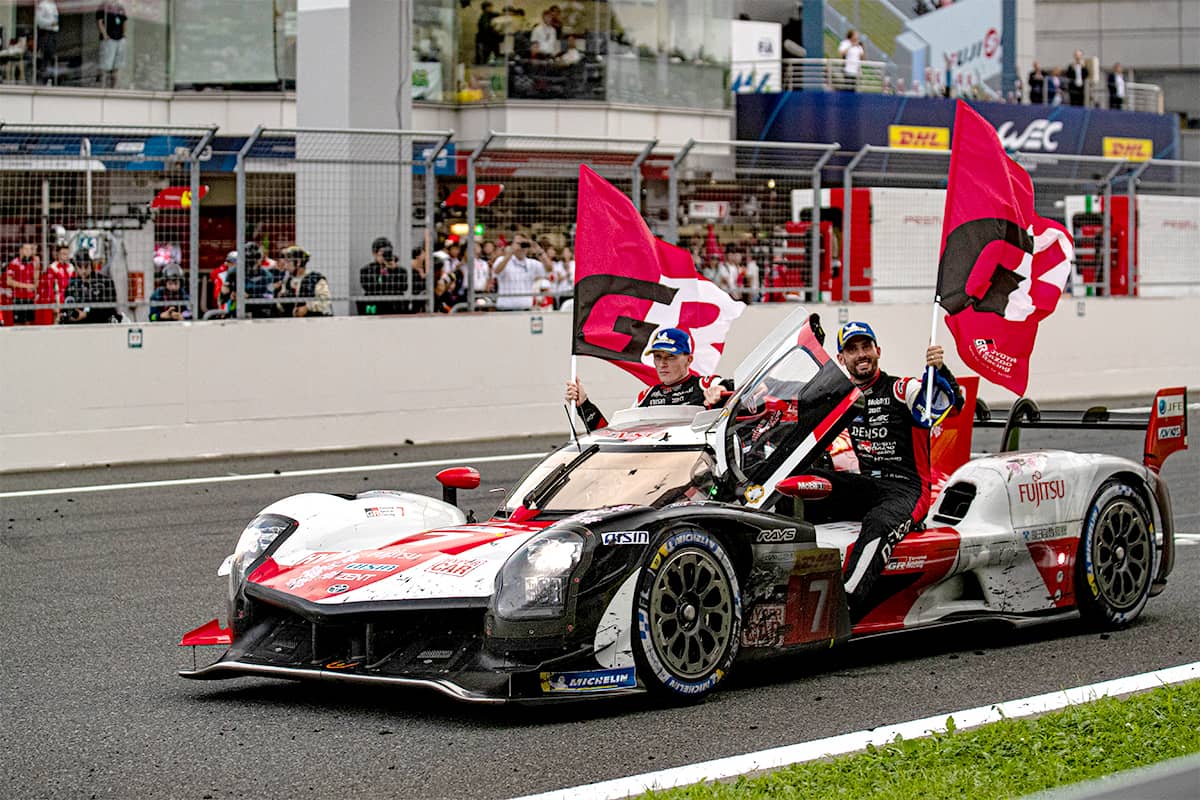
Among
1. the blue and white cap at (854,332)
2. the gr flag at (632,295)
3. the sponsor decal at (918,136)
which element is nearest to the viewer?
the blue and white cap at (854,332)

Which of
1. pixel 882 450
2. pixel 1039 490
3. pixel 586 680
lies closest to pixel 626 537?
pixel 586 680

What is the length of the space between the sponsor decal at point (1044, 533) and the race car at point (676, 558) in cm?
1

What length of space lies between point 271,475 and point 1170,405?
7.86m

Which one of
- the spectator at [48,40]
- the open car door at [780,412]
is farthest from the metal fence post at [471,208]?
the spectator at [48,40]

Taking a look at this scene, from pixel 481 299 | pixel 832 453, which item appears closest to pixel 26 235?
pixel 481 299

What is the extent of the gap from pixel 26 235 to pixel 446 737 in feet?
31.6

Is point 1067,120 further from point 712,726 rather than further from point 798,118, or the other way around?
point 712,726

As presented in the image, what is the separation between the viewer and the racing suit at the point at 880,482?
7.64 m

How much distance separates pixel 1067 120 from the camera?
42.2 metres

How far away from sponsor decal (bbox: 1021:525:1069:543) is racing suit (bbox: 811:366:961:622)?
0.50 m

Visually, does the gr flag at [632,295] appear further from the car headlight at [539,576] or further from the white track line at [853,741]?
the car headlight at [539,576]

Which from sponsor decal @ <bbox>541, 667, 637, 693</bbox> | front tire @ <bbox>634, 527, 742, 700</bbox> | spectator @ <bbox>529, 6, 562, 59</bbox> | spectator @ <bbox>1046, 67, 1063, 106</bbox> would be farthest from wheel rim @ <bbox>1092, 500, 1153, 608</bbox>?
spectator @ <bbox>1046, 67, 1063, 106</bbox>

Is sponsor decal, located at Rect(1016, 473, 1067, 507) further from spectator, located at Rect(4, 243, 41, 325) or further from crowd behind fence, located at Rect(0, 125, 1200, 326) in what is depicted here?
spectator, located at Rect(4, 243, 41, 325)

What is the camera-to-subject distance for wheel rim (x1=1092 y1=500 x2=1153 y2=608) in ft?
28.3
